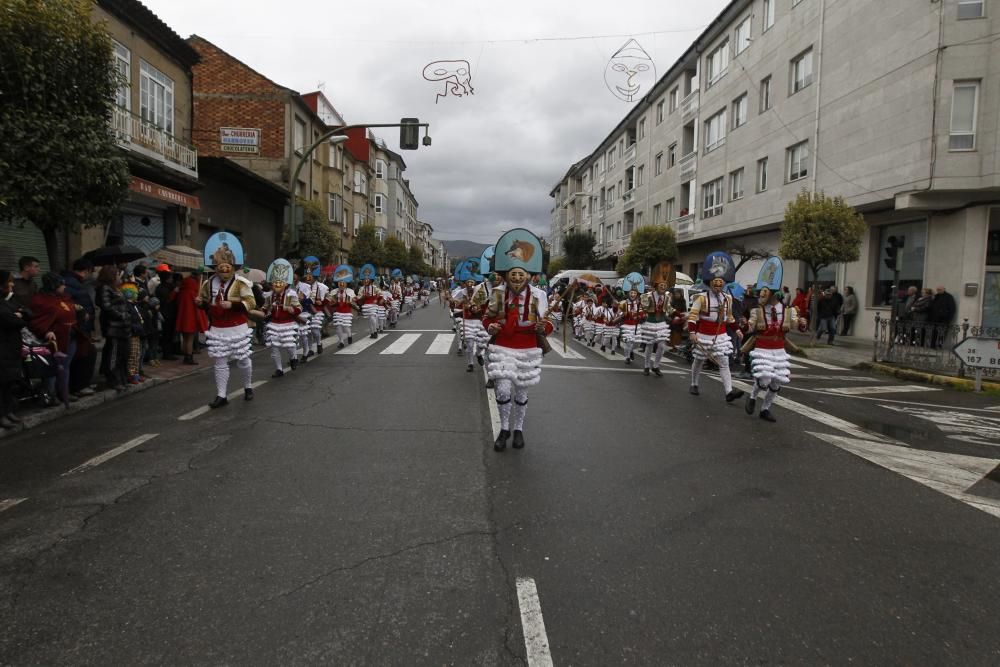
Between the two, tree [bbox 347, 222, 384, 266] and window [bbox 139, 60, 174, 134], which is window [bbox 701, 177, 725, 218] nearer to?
tree [bbox 347, 222, 384, 266]

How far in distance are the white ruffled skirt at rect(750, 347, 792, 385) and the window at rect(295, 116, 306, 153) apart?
2745cm

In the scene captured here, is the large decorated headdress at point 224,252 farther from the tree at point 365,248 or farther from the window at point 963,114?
the tree at point 365,248

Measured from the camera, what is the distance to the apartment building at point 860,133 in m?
16.0

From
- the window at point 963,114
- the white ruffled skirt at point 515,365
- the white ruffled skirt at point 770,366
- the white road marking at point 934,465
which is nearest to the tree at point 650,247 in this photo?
the window at point 963,114

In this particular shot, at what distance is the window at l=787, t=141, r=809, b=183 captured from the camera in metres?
22.0

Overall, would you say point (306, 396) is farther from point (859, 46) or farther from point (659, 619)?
point (859, 46)

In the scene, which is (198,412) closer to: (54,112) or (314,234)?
(54,112)

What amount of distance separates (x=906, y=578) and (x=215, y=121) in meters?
33.2

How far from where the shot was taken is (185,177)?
57.2ft

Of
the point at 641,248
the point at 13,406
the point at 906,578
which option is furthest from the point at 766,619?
the point at 641,248

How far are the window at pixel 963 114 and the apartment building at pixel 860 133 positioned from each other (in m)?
0.03

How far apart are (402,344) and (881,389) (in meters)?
10.7

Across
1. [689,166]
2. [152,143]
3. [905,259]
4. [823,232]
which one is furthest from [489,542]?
[689,166]

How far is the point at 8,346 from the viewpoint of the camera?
6414mm
